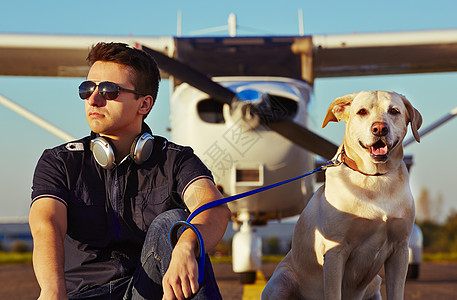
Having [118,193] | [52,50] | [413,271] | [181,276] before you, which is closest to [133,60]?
[118,193]

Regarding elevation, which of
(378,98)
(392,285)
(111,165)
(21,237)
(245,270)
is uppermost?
(378,98)

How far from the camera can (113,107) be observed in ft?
5.69

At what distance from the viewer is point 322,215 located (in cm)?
227

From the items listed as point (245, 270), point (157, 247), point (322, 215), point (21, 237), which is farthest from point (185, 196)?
point (21, 237)

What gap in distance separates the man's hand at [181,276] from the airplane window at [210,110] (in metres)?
4.22

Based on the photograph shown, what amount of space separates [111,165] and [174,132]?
4.31 metres

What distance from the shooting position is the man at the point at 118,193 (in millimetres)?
1538

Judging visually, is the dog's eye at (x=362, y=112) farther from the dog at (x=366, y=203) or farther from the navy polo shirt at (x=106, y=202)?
the navy polo shirt at (x=106, y=202)

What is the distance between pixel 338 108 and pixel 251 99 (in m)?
2.74

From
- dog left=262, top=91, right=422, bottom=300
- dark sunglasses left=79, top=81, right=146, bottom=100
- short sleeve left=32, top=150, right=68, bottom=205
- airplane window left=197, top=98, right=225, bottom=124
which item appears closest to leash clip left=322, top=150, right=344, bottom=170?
dog left=262, top=91, right=422, bottom=300

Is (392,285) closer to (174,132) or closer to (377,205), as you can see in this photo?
(377,205)

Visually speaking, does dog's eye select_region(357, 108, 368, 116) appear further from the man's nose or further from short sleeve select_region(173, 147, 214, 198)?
the man's nose

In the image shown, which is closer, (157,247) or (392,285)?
(157,247)

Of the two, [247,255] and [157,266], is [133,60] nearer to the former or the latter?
[157,266]
